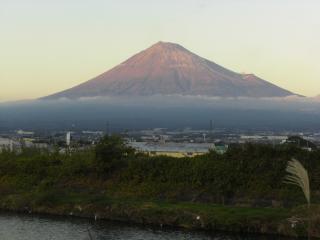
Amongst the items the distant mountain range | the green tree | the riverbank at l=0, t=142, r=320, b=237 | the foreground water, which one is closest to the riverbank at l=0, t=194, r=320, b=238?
the riverbank at l=0, t=142, r=320, b=237

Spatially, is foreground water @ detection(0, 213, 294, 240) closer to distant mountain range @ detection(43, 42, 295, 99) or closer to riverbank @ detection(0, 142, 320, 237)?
riverbank @ detection(0, 142, 320, 237)

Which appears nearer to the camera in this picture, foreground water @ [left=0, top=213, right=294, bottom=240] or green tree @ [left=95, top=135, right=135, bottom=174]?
foreground water @ [left=0, top=213, right=294, bottom=240]

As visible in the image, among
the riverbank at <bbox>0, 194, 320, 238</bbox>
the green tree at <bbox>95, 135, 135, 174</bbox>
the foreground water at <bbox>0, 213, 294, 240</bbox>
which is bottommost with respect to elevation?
the foreground water at <bbox>0, 213, 294, 240</bbox>

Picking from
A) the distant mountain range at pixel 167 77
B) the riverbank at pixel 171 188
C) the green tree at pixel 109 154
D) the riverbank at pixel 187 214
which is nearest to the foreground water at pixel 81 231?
the riverbank at pixel 187 214

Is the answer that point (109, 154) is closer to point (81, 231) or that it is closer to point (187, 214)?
point (187, 214)

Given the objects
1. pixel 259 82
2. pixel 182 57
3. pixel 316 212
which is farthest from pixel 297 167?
pixel 259 82

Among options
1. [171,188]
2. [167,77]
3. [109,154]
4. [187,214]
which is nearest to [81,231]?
[187,214]

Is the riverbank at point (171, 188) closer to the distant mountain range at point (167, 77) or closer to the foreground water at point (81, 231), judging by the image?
the foreground water at point (81, 231)
